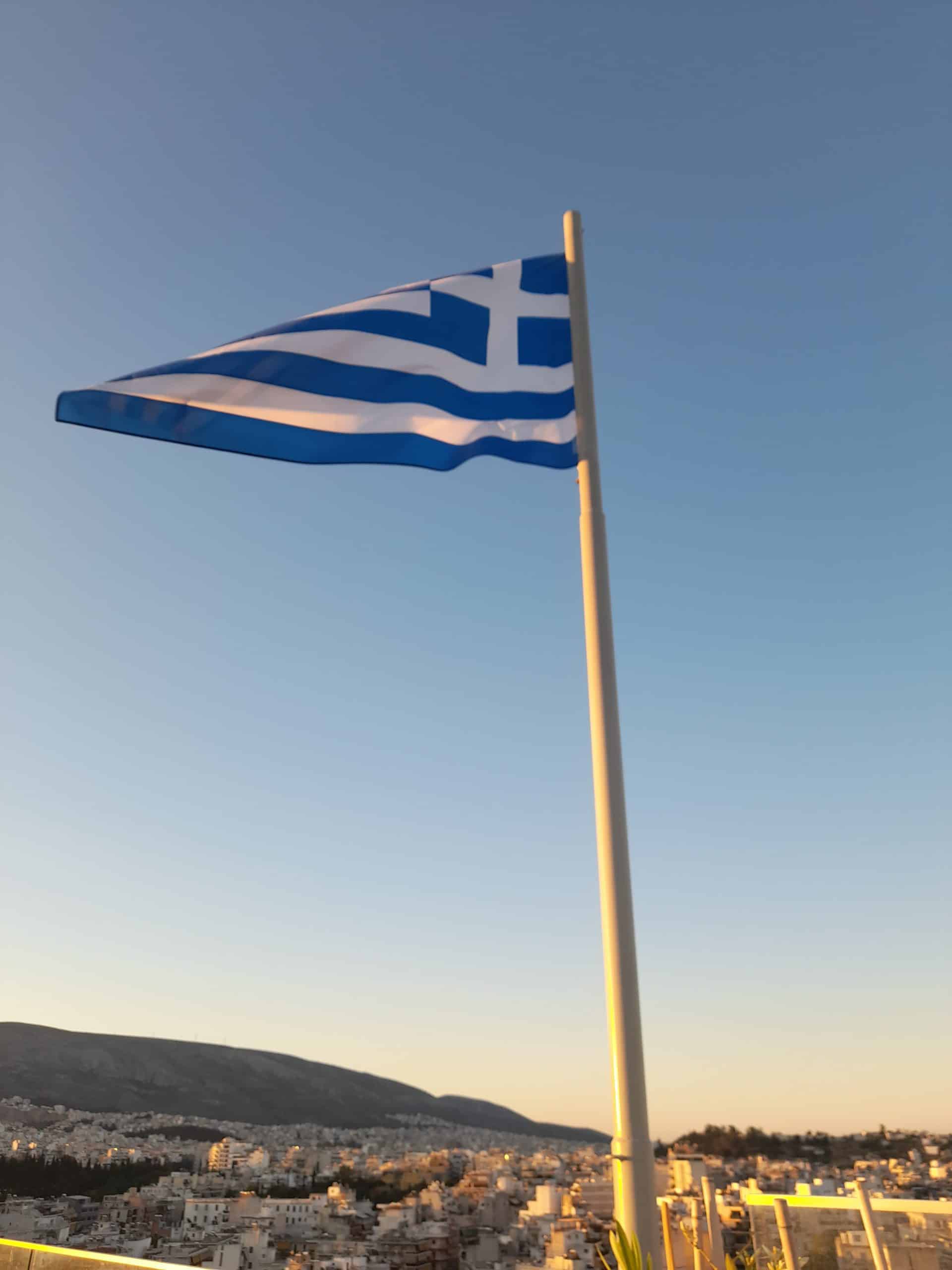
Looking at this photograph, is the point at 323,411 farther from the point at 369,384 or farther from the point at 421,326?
the point at 421,326

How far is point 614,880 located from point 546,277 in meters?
4.34

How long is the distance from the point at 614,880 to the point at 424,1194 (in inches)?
766

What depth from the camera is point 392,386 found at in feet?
21.2

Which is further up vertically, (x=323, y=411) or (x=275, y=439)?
(x=323, y=411)

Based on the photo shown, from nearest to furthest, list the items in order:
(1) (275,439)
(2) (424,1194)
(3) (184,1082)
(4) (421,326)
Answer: (1) (275,439), (4) (421,326), (2) (424,1194), (3) (184,1082)

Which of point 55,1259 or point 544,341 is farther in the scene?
point 544,341

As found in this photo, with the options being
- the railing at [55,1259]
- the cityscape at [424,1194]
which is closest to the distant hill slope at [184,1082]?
the cityscape at [424,1194]

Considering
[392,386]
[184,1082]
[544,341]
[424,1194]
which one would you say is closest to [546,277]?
[544,341]

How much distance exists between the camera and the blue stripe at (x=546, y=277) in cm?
666

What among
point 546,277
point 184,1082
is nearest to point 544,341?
point 546,277

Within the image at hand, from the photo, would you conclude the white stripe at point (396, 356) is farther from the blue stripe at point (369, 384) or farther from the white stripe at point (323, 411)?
the white stripe at point (323, 411)

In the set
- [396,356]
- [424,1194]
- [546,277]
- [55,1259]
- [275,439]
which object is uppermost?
[546,277]

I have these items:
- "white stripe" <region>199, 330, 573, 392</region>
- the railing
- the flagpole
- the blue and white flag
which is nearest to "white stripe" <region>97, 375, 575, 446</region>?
the blue and white flag

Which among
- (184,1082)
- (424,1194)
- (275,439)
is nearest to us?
(275,439)
